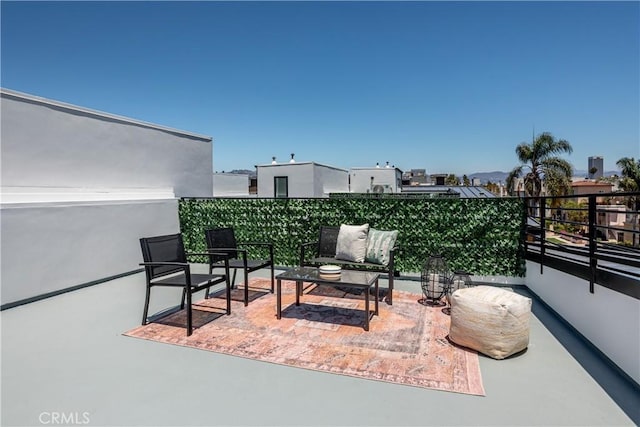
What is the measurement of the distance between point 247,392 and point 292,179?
1227cm

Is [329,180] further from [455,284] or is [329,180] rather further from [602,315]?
[602,315]

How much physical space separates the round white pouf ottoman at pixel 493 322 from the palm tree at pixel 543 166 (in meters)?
20.9

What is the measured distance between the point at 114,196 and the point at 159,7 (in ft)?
14.1

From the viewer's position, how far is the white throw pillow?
4.71m

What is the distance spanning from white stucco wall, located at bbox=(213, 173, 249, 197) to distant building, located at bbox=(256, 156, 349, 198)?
593 centimetres

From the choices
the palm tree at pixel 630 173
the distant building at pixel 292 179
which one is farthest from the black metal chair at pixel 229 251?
the palm tree at pixel 630 173

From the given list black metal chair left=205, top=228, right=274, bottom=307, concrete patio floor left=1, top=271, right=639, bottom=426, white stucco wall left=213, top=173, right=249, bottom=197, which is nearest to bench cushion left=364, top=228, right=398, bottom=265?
black metal chair left=205, top=228, right=274, bottom=307

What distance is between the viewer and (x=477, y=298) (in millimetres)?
2896

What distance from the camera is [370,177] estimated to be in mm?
19594

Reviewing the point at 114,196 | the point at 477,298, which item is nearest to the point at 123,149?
the point at 114,196

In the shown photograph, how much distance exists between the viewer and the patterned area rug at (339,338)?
2600mm

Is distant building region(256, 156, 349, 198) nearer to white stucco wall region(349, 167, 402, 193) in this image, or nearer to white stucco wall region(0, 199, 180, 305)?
white stucco wall region(349, 167, 402, 193)

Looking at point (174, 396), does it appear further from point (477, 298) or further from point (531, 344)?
point (531, 344)

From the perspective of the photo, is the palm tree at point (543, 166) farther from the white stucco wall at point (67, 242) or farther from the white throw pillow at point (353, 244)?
the white stucco wall at point (67, 242)
